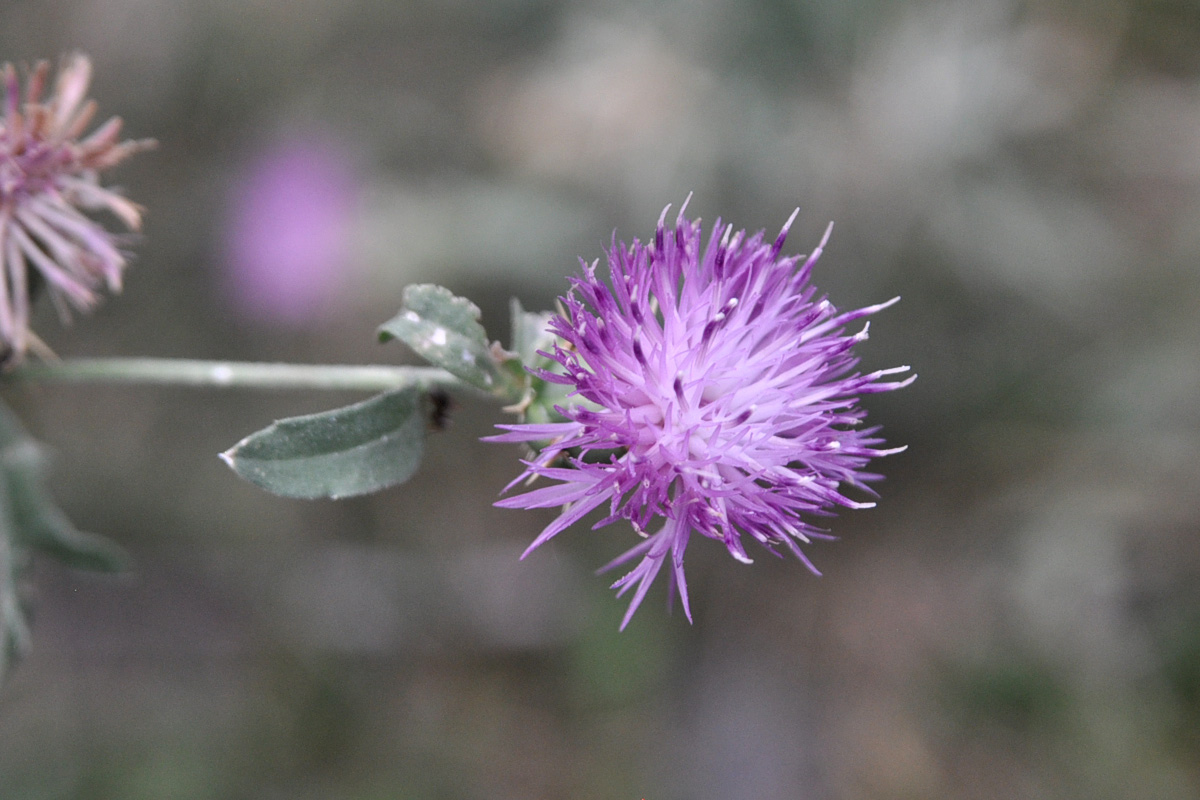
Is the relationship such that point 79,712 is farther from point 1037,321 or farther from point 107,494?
point 1037,321

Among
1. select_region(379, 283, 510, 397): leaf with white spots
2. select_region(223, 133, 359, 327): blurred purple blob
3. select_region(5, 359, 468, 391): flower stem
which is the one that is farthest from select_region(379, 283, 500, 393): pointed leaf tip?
select_region(223, 133, 359, 327): blurred purple blob

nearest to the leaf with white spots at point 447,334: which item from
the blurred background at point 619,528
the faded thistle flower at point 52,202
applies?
the faded thistle flower at point 52,202

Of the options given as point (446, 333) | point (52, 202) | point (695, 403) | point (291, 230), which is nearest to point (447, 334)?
point (446, 333)

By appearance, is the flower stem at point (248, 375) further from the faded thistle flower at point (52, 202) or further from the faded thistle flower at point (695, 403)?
the faded thistle flower at point (695, 403)

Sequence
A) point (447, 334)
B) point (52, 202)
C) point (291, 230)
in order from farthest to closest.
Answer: point (291, 230)
point (52, 202)
point (447, 334)

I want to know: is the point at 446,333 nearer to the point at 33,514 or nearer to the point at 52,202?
the point at 52,202

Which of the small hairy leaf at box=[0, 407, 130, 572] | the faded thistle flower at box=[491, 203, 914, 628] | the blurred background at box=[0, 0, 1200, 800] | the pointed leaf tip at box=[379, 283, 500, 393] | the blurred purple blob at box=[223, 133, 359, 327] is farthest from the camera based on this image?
the blurred purple blob at box=[223, 133, 359, 327]

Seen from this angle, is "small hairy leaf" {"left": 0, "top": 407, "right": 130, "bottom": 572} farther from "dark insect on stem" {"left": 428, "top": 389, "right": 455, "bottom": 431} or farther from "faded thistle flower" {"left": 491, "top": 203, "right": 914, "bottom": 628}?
"faded thistle flower" {"left": 491, "top": 203, "right": 914, "bottom": 628}
